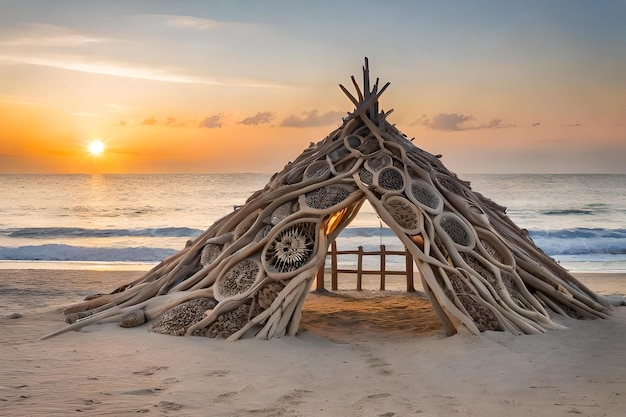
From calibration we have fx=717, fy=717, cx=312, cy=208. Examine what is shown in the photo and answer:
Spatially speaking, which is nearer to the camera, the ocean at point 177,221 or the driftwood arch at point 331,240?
the driftwood arch at point 331,240

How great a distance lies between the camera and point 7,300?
1254 cm

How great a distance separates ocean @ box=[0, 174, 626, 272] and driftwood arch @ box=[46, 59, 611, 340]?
3.48 m

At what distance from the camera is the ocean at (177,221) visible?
2533 cm

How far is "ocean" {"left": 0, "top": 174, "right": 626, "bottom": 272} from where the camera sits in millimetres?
25328

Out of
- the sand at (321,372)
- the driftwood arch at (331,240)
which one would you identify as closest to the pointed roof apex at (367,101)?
the driftwood arch at (331,240)

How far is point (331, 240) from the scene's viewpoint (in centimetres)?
934

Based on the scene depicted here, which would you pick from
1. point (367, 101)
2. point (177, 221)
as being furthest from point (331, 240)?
point (177, 221)

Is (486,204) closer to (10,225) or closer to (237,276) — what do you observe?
(237,276)

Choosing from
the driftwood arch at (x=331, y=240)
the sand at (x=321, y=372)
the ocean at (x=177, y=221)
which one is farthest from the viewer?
the ocean at (x=177, y=221)

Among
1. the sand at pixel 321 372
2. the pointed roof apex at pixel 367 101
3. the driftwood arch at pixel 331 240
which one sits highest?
the pointed roof apex at pixel 367 101

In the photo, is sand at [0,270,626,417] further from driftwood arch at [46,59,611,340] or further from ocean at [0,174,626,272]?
ocean at [0,174,626,272]

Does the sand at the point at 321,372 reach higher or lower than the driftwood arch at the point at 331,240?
lower

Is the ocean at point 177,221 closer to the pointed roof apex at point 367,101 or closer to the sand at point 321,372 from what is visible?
the pointed roof apex at point 367,101

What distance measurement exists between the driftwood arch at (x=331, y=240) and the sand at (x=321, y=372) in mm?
309
